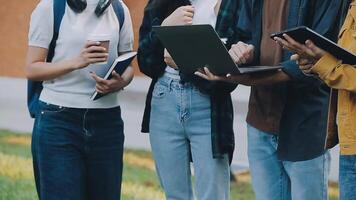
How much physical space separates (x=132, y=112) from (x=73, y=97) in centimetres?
241

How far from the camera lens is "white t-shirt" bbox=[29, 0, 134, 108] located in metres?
3.75

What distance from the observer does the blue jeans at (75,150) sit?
3.79 metres

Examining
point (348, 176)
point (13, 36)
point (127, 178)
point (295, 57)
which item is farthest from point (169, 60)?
point (13, 36)

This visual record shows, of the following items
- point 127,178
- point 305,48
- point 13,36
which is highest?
point 305,48

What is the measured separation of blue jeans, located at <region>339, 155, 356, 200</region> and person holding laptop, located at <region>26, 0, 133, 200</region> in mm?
1191

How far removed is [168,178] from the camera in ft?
13.0

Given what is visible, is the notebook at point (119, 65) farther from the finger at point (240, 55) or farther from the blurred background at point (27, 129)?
the blurred background at point (27, 129)

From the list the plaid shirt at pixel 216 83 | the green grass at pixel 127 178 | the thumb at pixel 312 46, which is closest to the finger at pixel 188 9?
the plaid shirt at pixel 216 83

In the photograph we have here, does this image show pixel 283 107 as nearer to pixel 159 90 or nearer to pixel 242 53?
pixel 242 53

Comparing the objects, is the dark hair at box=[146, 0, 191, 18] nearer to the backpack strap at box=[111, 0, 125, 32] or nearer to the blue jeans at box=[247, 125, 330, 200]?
the backpack strap at box=[111, 0, 125, 32]

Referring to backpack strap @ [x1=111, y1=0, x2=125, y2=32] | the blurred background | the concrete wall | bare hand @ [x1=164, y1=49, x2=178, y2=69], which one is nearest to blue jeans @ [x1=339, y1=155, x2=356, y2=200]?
bare hand @ [x1=164, y1=49, x2=178, y2=69]

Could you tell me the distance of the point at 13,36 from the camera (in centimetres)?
642

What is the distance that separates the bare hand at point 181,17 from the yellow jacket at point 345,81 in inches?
32.5

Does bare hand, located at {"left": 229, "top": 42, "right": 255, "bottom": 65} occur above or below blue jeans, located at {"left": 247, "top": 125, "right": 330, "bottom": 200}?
above
